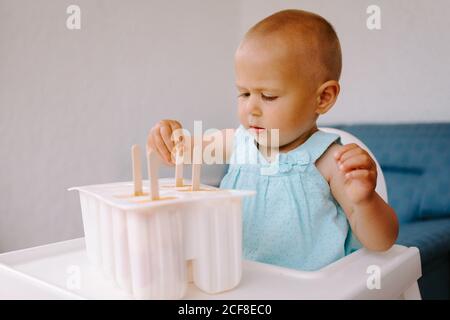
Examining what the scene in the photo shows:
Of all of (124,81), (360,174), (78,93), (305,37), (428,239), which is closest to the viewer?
(360,174)

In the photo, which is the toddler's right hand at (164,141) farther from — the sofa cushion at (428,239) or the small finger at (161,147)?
the sofa cushion at (428,239)

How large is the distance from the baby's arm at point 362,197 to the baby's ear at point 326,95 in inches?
2.2

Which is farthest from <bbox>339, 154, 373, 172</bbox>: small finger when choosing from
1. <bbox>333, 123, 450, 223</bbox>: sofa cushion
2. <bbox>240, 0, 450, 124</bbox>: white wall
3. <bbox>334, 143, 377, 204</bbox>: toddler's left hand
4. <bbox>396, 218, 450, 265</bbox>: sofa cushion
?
<bbox>240, 0, 450, 124</bbox>: white wall

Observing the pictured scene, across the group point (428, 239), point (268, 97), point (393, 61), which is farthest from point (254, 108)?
point (393, 61)

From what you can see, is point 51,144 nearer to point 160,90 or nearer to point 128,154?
point 128,154

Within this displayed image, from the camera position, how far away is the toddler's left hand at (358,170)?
472 millimetres

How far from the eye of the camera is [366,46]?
166 centimetres

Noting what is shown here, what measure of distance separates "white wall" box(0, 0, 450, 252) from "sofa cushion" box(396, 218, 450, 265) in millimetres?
489

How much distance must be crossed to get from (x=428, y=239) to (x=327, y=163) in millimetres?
551

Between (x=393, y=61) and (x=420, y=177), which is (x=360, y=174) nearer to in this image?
(x=420, y=177)

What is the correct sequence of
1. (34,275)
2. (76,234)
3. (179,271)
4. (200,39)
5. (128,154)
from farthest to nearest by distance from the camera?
1. (200,39)
2. (128,154)
3. (76,234)
4. (34,275)
5. (179,271)

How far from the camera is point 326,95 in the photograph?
24.4 inches
